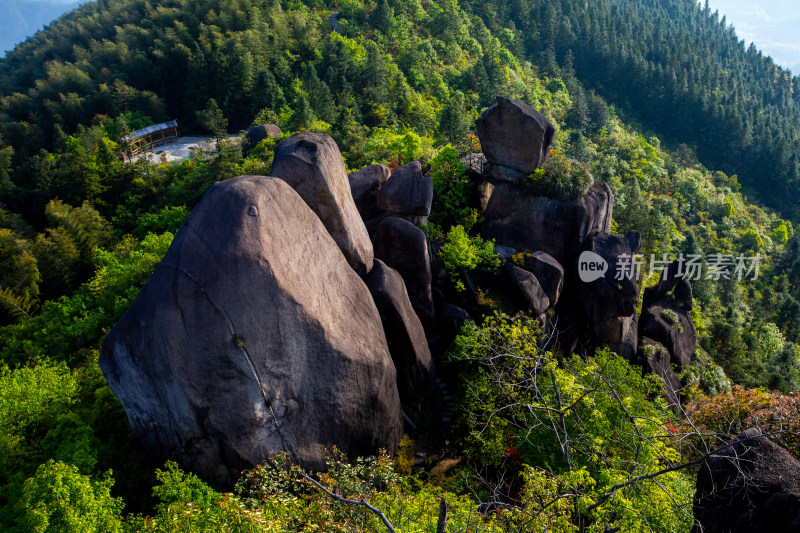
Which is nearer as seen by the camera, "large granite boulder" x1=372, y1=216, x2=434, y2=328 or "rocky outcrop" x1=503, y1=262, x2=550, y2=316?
"large granite boulder" x1=372, y1=216, x2=434, y2=328

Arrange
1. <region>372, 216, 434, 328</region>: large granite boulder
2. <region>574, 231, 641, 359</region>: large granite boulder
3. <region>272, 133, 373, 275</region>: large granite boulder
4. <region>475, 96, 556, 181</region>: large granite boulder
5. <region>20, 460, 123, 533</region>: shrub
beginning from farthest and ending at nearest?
1. <region>475, 96, 556, 181</region>: large granite boulder
2. <region>574, 231, 641, 359</region>: large granite boulder
3. <region>372, 216, 434, 328</region>: large granite boulder
4. <region>272, 133, 373, 275</region>: large granite boulder
5. <region>20, 460, 123, 533</region>: shrub

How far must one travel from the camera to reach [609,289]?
21.0 metres

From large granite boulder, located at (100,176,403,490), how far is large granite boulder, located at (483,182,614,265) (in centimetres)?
1226

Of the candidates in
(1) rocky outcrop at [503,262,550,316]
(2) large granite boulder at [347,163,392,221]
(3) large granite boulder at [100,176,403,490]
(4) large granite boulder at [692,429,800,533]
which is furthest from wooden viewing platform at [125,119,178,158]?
(4) large granite boulder at [692,429,800,533]

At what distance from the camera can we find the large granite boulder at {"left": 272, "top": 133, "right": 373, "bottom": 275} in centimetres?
1500

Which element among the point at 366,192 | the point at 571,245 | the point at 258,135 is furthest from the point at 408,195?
the point at 258,135

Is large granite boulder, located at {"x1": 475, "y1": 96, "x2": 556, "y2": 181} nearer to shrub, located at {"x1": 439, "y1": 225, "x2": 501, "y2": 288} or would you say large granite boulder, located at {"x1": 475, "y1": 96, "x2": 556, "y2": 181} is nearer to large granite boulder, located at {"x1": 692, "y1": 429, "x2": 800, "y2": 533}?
shrub, located at {"x1": 439, "y1": 225, "x2": 501, "y2": 288}

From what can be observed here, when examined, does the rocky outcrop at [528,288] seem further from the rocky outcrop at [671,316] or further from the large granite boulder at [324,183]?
the rocky outcrop at [671,316]

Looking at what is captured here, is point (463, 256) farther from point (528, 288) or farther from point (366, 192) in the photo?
point (366, 192)

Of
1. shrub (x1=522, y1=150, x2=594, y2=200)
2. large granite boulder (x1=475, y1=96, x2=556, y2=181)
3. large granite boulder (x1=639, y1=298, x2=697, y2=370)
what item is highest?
large granite boulder (x1=475, y1=96, x2=556, y2=181)

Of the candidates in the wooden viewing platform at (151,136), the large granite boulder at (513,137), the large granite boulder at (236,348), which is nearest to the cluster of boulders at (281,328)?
the large granite boulder at (236,348)

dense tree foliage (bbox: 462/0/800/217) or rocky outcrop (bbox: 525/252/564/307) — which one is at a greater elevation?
dense tree foliage (bbox: 462/0/800/217)

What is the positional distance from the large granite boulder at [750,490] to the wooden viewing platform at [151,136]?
40.2 meters

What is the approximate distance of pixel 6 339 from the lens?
1911cm
